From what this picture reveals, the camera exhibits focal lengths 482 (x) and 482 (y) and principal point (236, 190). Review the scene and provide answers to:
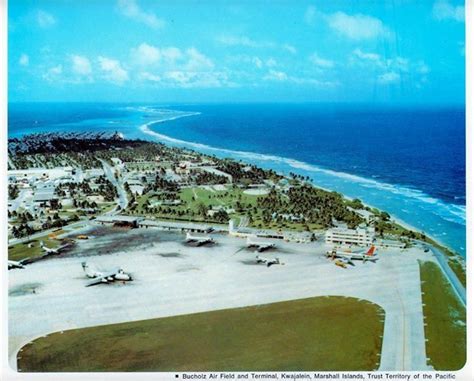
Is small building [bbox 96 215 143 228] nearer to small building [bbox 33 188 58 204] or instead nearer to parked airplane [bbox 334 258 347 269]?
small building [bbox 33 188 58 204]

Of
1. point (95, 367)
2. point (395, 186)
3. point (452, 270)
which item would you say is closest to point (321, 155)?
point (395, 186)

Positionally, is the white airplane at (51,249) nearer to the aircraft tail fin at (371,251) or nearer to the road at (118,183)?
the road at (118,183)

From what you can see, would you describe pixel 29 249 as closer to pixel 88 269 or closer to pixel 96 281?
pixel 88 269

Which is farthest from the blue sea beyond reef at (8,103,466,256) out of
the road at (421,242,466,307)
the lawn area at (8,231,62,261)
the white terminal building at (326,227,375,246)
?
the lawn area at (8,231,62,261)

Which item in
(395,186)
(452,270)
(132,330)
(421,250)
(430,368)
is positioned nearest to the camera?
(430,368)

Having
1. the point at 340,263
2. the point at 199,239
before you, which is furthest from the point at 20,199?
the point at 340,263

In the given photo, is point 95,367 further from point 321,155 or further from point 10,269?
point 321,155

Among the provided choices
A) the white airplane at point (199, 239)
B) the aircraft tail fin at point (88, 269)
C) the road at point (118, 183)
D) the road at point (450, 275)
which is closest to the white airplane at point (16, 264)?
the aircraft tail fin at point (88, 269)
